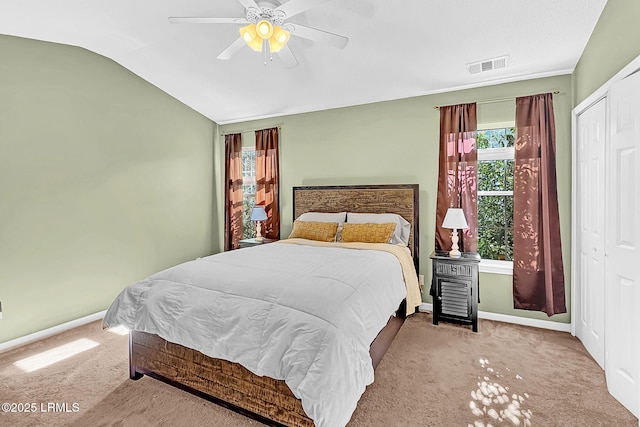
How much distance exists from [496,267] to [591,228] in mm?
989

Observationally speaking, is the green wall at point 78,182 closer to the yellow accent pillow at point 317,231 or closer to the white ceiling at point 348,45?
the white ceiling at point 348,45

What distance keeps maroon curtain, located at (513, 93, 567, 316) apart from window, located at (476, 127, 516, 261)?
0.26 metres

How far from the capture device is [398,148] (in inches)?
153

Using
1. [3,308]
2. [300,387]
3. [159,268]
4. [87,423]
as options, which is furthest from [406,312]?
[3,308]

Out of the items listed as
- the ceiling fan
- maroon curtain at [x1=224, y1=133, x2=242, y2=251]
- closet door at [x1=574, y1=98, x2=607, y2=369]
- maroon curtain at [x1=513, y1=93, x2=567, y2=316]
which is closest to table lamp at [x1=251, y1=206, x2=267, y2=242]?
maroon curtain at [x1=224, y1=133, x2=242, y2=251]

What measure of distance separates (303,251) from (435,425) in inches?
67.1

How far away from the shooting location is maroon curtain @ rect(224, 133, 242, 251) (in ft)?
16.6

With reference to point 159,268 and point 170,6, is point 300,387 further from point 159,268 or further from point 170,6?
point 159,268

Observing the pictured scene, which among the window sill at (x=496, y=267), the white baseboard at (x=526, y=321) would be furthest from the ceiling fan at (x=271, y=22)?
the white baseboard at (x=526, y=321)

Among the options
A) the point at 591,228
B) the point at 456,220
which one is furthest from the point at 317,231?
the point at 591,228

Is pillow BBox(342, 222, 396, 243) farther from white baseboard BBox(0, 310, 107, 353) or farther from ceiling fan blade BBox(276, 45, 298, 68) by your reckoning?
white baseboard BBox(0, 310, 107, 353)

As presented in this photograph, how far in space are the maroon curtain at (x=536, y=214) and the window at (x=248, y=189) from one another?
3652 mm

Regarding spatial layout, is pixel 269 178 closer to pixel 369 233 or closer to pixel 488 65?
pixel 369 233

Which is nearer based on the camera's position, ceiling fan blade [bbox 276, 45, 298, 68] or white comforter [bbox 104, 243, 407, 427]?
white comforter [bbox 104, 243, 407, 427]
